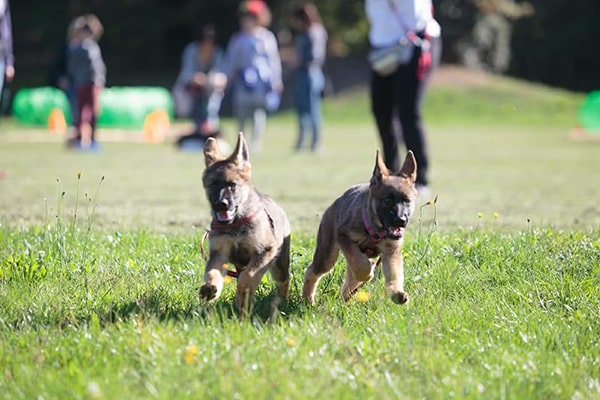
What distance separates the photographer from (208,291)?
5172mm

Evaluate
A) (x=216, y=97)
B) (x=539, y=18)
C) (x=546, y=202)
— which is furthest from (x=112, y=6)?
(x=546, y=202)

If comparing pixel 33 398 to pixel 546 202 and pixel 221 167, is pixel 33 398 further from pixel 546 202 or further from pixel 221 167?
pixel 546 202

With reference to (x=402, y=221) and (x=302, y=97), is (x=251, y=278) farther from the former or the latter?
(x=302, y=97)

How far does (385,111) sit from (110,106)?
65.5ft

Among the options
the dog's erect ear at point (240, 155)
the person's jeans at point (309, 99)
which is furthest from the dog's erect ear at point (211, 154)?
the person's jeans at point (309, 99)

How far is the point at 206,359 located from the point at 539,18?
43.5 metres

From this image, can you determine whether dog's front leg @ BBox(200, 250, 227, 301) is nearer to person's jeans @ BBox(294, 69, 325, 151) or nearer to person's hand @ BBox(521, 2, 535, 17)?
person's jeans @ BBox(294, 69, 325, 151)

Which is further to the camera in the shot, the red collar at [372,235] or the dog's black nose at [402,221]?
the red collar at [372,235]

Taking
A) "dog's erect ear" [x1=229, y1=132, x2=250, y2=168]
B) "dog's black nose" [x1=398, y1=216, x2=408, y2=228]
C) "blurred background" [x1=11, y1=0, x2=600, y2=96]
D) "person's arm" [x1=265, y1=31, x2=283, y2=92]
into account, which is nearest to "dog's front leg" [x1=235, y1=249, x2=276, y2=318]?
"dog's erect ear" [x1=229, y1=132, x2=250, y2=168]

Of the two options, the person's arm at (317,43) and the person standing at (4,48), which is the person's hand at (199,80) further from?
the person standing at (4,48)

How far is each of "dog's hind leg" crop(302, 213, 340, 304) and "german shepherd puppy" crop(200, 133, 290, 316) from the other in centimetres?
28

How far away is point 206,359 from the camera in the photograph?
4.30 meters

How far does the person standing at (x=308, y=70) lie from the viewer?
783 inches

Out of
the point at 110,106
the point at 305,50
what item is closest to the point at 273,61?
the point at 305,50
